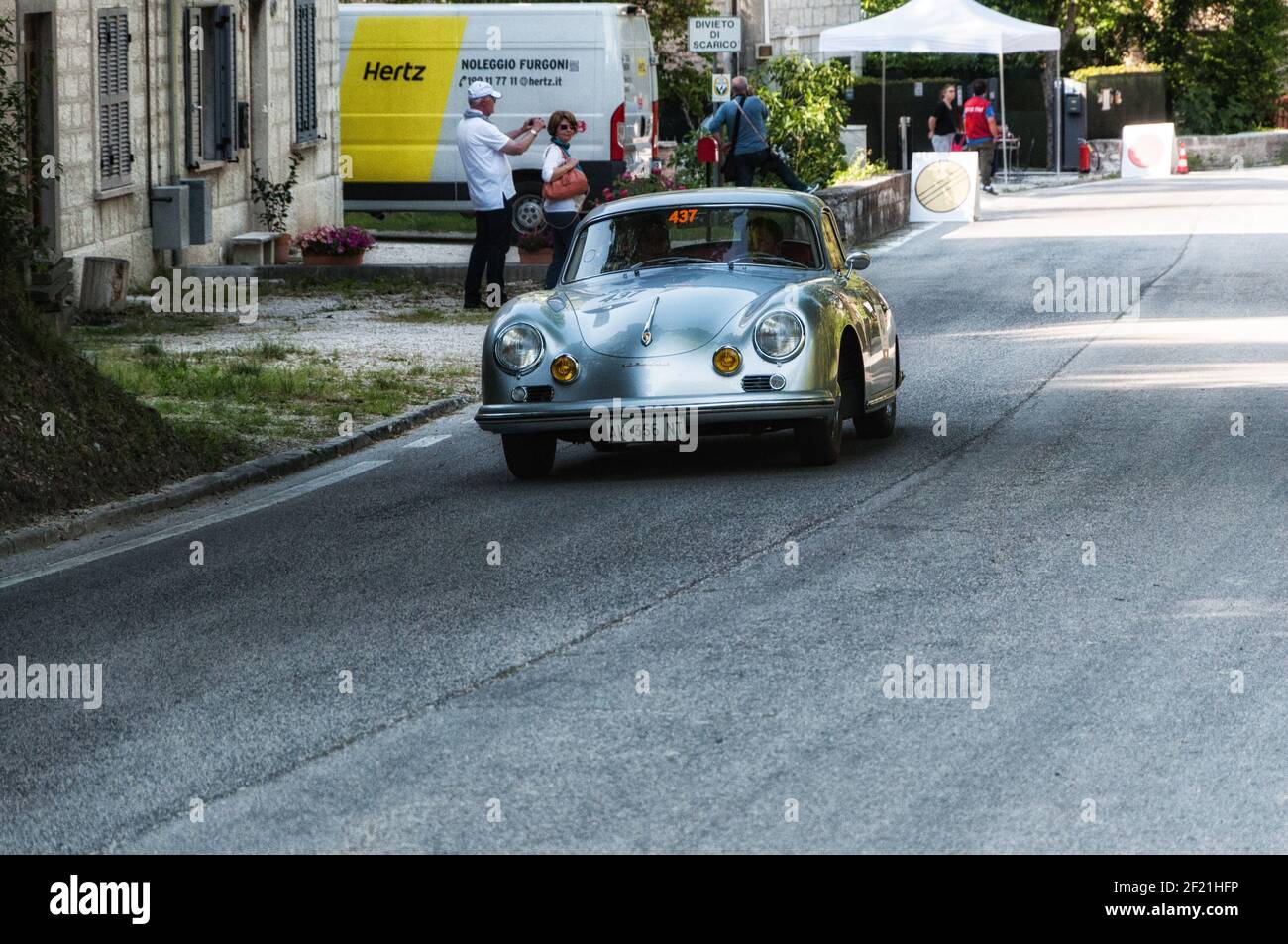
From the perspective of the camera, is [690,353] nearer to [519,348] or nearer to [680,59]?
[519,348]

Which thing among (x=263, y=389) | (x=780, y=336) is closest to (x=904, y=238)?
(x=263, y=389)

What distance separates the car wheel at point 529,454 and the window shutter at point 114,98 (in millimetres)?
10046

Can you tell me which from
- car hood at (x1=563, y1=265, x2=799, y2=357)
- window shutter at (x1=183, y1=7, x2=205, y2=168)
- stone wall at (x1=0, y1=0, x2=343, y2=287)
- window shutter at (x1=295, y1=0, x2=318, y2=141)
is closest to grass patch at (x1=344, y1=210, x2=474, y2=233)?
stone wall at (x1=0, y1=0, x2=343, y2=287)

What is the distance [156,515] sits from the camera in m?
10.7

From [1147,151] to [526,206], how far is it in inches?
779

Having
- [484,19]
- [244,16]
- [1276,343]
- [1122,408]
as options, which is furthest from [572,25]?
[1122,408]

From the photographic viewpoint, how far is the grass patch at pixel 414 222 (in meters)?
28.4

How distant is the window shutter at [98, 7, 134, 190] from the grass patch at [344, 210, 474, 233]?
7.46 meters

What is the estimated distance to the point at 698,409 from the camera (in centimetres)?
1063

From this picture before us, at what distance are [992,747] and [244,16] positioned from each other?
19787 mm

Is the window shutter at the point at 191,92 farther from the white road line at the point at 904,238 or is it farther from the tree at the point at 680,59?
the tree at the point at 680,59
